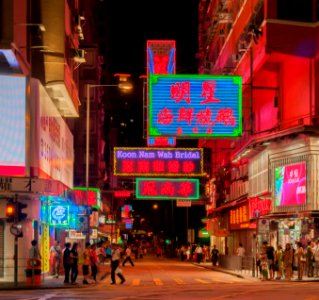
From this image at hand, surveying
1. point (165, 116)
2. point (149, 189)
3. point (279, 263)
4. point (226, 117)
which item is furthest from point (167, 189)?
point (279, 263)

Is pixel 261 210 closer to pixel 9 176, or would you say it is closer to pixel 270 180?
pixel 270 180

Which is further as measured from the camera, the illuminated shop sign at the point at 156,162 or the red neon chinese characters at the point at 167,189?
the red neon chinese characters at the point at 167,189

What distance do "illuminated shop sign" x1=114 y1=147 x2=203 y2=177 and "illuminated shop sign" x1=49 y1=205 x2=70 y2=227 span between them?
1678 cm

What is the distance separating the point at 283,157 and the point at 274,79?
581cm

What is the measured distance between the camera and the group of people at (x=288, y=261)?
110 feet

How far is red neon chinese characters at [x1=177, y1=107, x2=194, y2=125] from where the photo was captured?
37281 mm

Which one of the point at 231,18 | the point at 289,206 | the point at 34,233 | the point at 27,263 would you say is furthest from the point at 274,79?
the point at 27,263

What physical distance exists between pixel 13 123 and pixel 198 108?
1105cm

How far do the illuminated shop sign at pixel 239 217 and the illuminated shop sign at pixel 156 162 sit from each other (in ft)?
13.8

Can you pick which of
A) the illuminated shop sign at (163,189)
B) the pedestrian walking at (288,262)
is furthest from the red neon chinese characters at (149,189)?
the pedestrian walking at (288,262)

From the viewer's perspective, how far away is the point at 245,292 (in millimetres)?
24703

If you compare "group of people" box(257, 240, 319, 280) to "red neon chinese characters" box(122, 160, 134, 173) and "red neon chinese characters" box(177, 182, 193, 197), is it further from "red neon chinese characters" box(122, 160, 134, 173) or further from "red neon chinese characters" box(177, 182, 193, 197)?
"red neon chinese characters" box(177, 182, 193, 197)

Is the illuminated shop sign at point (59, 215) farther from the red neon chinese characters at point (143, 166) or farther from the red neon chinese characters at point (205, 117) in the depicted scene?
the red neon chinese characters at point (143, 166)

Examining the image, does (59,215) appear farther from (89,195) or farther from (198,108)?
(89,195)
